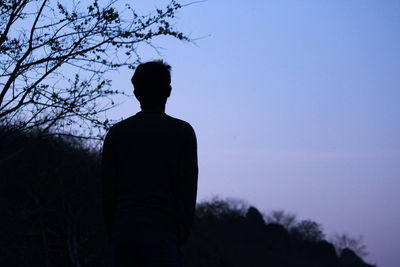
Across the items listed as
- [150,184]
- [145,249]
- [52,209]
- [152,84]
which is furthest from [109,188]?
[52,209]

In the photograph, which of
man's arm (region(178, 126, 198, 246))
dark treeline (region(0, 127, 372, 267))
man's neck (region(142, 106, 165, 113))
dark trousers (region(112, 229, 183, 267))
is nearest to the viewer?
dark trousers (region(112, 229, 183, 267))

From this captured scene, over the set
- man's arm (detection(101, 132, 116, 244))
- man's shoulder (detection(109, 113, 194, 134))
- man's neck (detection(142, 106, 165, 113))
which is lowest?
man's arm (detection(101, 132, 116, 244))

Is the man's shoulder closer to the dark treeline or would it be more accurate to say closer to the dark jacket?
the dark jacket

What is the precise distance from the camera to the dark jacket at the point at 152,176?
10.2 ft

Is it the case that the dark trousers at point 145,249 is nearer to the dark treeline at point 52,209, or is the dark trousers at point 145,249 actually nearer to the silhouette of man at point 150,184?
the silhouette of man at point 150,184

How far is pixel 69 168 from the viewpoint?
2908 cm

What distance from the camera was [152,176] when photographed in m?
3.12

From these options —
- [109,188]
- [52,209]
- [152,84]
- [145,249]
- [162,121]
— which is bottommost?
[145,249]

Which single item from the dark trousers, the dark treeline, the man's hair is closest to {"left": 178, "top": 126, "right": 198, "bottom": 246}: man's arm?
the dark trousers

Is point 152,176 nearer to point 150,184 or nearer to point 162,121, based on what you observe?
point 150,184

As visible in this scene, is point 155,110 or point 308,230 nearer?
point 155,110

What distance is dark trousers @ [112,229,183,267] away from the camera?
3039 mm

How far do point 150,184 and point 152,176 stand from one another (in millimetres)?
44

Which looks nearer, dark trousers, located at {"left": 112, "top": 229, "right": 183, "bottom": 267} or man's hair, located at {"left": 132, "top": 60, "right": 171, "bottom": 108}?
dark trousers, located at {"left": 112, "top": 229, "right": 183, "bottom": 267}
